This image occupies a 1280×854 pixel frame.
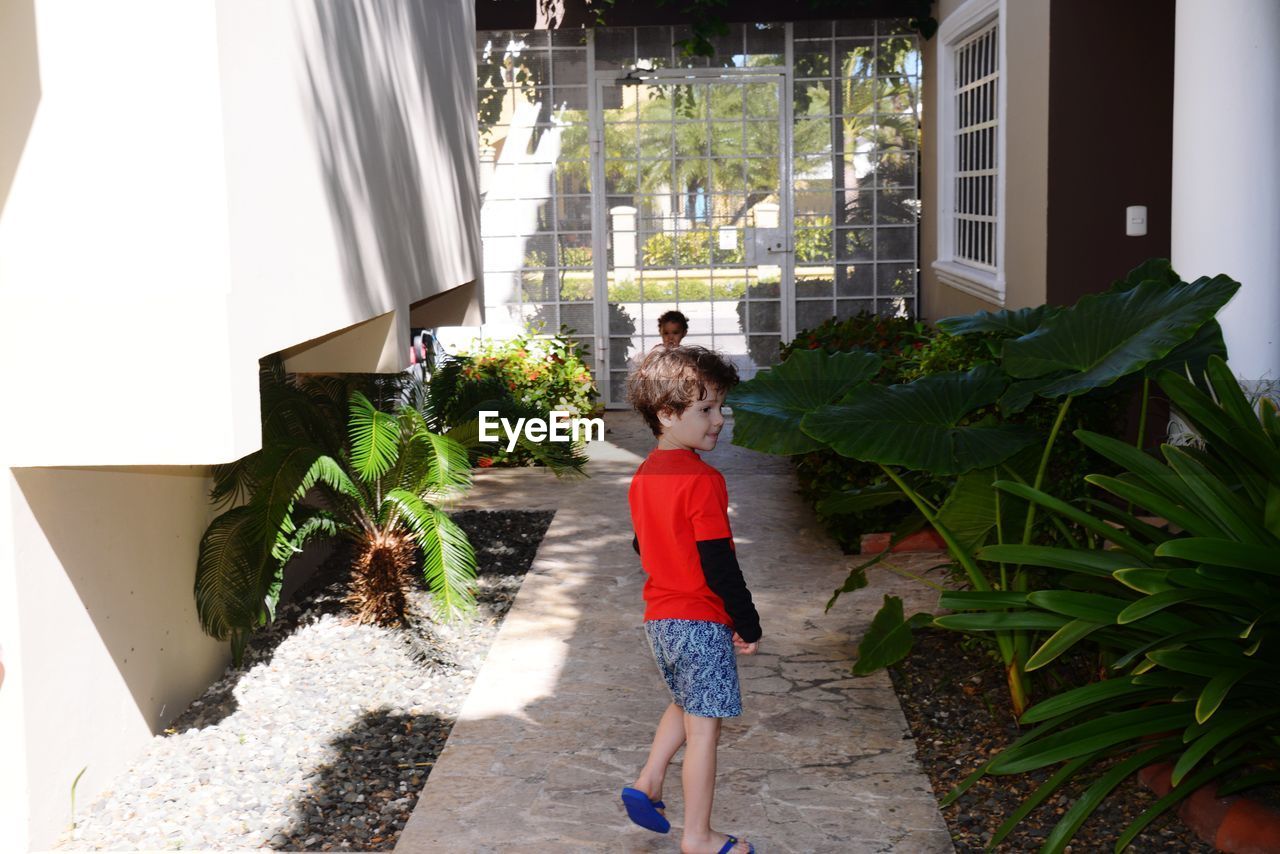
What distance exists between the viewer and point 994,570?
5.18 metres

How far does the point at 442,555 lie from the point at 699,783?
246 centimetres

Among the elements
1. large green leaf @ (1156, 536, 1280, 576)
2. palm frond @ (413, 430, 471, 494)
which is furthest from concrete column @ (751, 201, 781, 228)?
large green leaf @ (1156, 536, 1280, 576)

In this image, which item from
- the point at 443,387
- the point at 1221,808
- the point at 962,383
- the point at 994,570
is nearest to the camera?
the point at 1221,808

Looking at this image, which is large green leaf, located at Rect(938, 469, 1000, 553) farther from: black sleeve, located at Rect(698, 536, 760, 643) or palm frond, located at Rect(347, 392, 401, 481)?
palm frond, located at Rect(347, 392, 401, 481)

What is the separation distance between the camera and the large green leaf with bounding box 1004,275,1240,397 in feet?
13.0

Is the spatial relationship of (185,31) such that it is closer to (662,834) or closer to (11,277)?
(11,277)

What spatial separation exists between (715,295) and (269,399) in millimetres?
Answer: 6980

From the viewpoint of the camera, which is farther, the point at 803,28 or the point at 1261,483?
the point at 803,28

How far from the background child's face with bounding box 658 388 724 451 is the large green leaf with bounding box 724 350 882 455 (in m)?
0.97

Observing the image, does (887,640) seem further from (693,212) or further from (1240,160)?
(693,212)

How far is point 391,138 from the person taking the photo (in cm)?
663

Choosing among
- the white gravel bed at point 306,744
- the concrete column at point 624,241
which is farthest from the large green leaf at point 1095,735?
the concrete column at point 624,241

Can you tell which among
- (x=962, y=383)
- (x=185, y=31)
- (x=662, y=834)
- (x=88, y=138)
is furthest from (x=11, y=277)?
(x=962, y=383)

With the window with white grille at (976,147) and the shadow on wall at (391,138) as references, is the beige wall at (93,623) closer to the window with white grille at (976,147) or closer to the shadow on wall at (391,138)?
the shadow on wall at (391,138)
